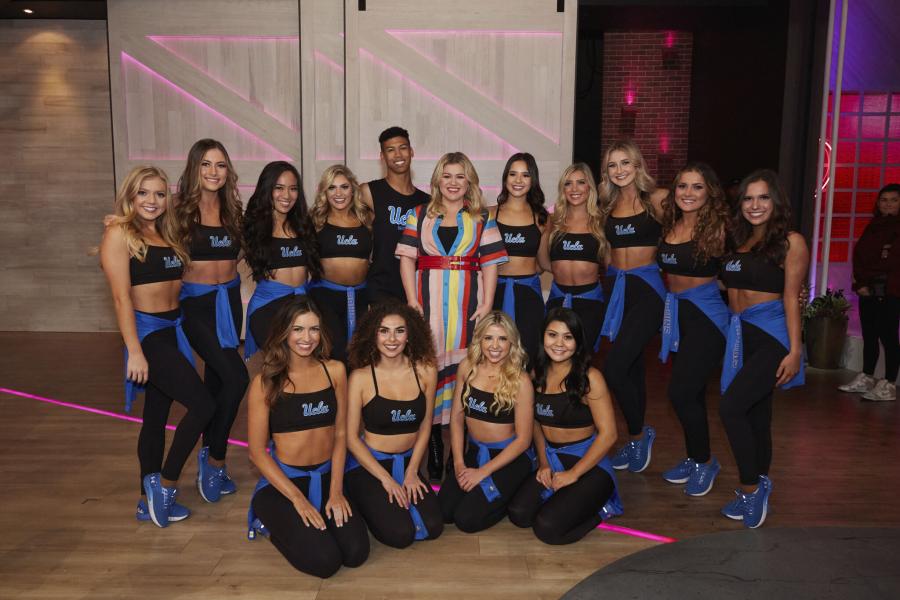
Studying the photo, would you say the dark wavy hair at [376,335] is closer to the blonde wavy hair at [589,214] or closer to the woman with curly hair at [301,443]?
the woman with curly hair at [301,443]

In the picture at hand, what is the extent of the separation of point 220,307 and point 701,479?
7.54 ft

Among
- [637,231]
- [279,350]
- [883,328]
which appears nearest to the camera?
[279,350]

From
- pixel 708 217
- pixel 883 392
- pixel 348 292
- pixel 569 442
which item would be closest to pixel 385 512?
pixel 569 442

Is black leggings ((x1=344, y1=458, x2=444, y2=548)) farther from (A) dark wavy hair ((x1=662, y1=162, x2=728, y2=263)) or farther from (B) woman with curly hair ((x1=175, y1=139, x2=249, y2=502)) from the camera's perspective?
(A) dark wavy hair ((x1=662, y1=162, x2=728, y2=263))

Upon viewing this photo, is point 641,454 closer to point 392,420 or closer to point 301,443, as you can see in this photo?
point 392,420

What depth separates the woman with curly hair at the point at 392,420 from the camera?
3.01m

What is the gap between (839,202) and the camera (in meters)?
7.77

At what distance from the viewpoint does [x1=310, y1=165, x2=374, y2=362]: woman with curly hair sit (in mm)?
3627

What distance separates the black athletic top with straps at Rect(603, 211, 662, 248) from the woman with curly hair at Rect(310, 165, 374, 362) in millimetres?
1192

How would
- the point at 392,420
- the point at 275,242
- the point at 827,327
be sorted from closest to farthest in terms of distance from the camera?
the point at 392,420 < the point at 275,242 < the point at 827,327

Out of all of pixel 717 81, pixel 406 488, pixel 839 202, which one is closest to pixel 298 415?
pixel 406 488

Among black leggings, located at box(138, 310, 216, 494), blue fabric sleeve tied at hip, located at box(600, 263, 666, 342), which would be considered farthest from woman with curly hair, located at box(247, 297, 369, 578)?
blue fabric sleeve tied at hip, located at box(600, 263, 666, 342)

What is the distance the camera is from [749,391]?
3.14 m

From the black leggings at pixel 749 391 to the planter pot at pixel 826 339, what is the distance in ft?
10.3
